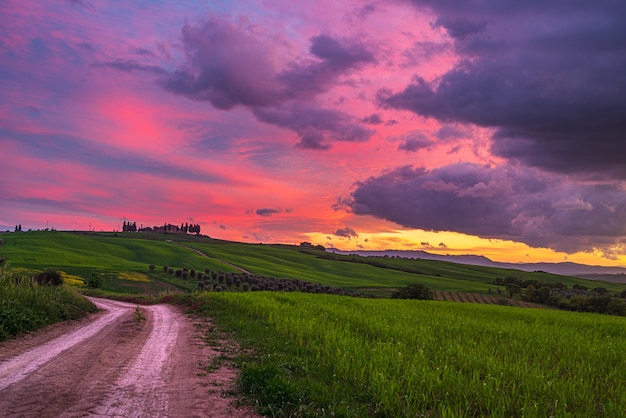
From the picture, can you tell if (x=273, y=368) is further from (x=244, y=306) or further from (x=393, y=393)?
(x=244, y=306)

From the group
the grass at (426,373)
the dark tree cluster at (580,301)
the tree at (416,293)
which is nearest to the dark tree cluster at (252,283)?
the tree at (416,293)

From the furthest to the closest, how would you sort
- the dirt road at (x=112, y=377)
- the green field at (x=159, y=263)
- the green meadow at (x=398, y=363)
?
the green field at (x=159, y=263)
the green meadow at (x=398, y=363)
the dirt road at (x=112, y=377)

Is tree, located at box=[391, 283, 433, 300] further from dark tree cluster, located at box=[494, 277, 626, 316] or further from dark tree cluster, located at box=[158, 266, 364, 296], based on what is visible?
dark tree cluster, located at box=[494, 277, 626, 316]

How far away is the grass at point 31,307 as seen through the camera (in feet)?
52.6

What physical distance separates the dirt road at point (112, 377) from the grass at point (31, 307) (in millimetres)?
894

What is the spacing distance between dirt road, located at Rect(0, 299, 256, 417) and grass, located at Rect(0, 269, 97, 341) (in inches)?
35.2

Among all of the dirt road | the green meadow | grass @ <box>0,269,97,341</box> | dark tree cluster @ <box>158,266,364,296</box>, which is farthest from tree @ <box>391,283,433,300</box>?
the dirt road

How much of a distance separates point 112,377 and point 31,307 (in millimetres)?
12766

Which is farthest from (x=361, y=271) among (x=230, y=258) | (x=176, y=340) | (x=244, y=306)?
(x=176, y=340)

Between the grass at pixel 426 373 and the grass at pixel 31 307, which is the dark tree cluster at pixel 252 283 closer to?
the grass at pixel 31 307

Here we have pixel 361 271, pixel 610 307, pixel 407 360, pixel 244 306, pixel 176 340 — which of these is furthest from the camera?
pixel 361 271

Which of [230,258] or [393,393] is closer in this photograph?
[393,393]

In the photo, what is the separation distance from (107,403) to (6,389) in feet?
8.89

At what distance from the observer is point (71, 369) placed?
1074 centimetres
